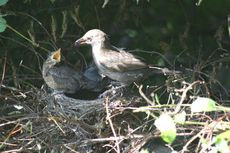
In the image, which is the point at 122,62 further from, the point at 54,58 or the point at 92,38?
the point at 54,58

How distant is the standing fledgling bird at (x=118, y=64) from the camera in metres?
4.85

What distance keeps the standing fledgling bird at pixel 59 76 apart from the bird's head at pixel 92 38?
0.69 ft

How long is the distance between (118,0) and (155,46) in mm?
500

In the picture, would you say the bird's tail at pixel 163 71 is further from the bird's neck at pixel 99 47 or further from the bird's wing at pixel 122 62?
the bird's neck at pixel 99 47

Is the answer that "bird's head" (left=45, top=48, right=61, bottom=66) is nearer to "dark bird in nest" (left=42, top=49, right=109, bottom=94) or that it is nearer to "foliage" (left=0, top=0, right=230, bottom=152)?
"dark bird in nest" (left=42, top=49, right=109, bottom=94)

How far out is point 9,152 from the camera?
13.7 ft

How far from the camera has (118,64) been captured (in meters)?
4.88

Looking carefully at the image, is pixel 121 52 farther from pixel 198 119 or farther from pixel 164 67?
pixel 198 119

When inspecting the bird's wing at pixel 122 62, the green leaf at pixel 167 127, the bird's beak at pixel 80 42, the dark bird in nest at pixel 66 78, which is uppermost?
the bird's beak at pixel 80 42

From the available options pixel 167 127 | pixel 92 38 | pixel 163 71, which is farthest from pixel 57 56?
pixel 167 127

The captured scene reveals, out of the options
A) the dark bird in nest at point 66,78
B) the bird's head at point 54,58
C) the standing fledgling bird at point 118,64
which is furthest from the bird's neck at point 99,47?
the bird's head at point 54,58

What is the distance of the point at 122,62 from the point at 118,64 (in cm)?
4

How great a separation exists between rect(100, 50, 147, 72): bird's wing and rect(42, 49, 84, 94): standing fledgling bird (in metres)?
0.22

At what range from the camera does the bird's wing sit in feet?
15.9
